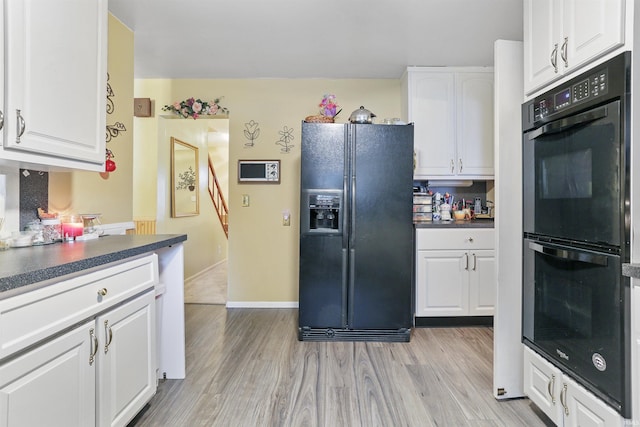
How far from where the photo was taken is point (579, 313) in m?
1.36

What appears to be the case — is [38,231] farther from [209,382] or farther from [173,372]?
[209,382]

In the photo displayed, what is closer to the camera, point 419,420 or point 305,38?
point 419,420

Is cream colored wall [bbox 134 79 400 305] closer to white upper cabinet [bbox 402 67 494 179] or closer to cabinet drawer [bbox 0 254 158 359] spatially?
white upper cabinet [bbox 402 67 494 179]

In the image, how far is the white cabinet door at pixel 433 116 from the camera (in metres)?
3.23

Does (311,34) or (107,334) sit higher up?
(311,34)

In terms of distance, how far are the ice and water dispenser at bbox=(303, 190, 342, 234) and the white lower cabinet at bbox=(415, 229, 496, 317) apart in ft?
2.66

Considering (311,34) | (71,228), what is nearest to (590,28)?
(311,34)

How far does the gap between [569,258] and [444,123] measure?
2160 millimetres

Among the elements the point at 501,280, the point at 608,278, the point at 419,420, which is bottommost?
the point at 419,420

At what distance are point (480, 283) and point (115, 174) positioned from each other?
10.2ft

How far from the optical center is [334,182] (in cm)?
268

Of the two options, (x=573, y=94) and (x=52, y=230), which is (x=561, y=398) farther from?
(x=52, y=230)

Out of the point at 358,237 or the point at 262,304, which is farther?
the point at 262,304

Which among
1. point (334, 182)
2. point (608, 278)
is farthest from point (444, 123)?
point (608, 278)
